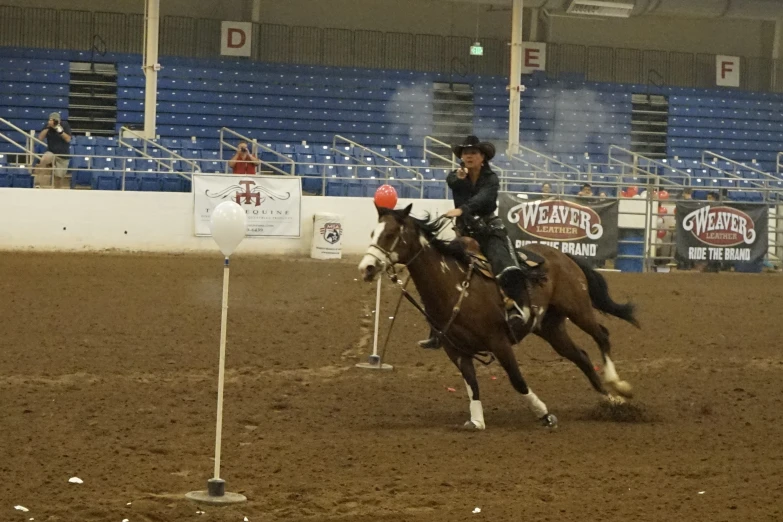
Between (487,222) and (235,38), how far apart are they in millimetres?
26951

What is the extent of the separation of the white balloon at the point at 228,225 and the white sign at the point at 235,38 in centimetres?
2911

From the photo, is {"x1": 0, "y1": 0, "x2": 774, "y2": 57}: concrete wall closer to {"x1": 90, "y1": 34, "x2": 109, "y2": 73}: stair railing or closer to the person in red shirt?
{"x1": 90, "y1": 34, "x2": 109, "y2": 73}: stair railing

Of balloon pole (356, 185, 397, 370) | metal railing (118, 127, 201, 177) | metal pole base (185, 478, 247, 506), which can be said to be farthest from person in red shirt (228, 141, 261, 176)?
metal pole base (185, 478, 247, 506)

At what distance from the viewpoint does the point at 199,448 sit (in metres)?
8.17

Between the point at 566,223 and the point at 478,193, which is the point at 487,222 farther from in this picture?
the point at 566,223

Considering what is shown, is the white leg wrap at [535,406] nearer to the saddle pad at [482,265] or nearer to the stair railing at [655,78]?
the saddle pad at [482,265]

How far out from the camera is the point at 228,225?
6.84 meters

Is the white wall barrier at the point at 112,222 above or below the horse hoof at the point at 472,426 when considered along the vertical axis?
above

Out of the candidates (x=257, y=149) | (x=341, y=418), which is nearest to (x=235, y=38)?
(x=257, y=149)

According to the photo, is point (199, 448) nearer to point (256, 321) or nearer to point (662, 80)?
point (256, 321)

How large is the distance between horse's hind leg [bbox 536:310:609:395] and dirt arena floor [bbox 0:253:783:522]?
389 mm

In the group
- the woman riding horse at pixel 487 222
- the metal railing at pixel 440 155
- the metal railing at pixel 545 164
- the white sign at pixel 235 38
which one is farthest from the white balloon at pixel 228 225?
the white sign at pixel 235 38

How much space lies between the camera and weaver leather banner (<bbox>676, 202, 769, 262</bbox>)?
958 inches

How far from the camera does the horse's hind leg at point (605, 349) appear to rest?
32.9 feet
